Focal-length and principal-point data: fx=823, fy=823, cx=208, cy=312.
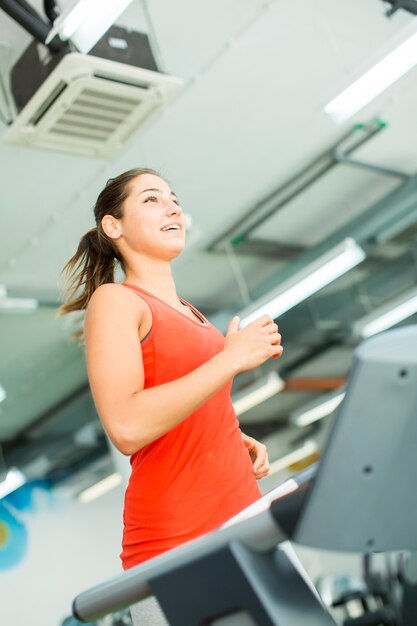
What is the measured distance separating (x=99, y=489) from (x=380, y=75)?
7.10 metres

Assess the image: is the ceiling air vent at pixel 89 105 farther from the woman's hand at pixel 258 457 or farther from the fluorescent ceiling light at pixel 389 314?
the fluorescent ceiling light at pixel 389 314

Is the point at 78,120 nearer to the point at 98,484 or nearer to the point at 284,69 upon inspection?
the point at 284,69

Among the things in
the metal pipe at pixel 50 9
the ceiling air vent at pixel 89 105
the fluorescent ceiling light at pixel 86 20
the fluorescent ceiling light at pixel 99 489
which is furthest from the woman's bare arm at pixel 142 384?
the fluorescent ceiling light at pixel 99 489

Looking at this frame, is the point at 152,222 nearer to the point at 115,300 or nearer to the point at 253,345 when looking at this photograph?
the point at 115,300

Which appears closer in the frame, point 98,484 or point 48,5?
point 48,5

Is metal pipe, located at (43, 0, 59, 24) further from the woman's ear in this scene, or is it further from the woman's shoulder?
the woman's shoulder

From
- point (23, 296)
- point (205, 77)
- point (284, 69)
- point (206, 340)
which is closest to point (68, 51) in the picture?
point (205, 77)

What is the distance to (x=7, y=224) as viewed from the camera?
543 cm

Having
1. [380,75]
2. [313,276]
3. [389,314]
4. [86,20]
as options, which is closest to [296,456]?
[389,314]

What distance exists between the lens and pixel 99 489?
955 cm

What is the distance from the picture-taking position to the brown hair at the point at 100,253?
60.8 inches

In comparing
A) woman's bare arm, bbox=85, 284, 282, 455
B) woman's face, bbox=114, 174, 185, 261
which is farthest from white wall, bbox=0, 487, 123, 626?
woman's bare arm, bbox=85, 284, 282, 455

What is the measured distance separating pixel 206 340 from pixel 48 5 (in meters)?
2.34

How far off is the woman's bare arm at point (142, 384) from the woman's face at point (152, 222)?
282 millimetres
